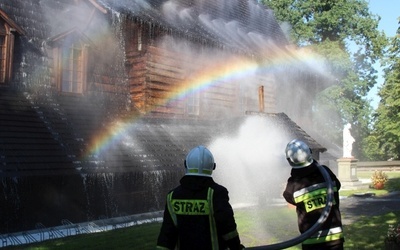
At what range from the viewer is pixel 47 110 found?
1308 cm

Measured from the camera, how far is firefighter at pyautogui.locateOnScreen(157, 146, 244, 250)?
393 centimetres

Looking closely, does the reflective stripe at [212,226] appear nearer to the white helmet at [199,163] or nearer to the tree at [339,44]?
the white helmet at [199,163]

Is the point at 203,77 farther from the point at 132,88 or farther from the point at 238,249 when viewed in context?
the point at 238,249

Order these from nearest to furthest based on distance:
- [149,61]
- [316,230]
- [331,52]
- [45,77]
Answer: [316,230] < [45,77] < [149,61] < [331,52]

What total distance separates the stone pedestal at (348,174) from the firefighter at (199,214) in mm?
21997

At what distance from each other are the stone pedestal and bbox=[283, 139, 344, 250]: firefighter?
808 inches

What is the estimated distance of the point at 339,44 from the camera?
1527 inches

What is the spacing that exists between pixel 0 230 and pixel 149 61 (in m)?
8.70

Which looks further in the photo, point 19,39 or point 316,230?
point 19,39

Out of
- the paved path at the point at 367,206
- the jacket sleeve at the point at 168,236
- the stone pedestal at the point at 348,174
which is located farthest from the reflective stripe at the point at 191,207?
the stone pedestal at the point at 348,174

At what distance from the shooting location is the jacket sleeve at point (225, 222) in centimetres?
390

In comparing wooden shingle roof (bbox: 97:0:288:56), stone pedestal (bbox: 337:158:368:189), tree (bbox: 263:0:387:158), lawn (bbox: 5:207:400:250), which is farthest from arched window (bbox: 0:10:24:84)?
tree (bbox: 263:0:387:158)

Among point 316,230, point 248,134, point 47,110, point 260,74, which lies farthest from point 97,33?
point 316,230

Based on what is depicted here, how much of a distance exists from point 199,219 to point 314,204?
169 cm
